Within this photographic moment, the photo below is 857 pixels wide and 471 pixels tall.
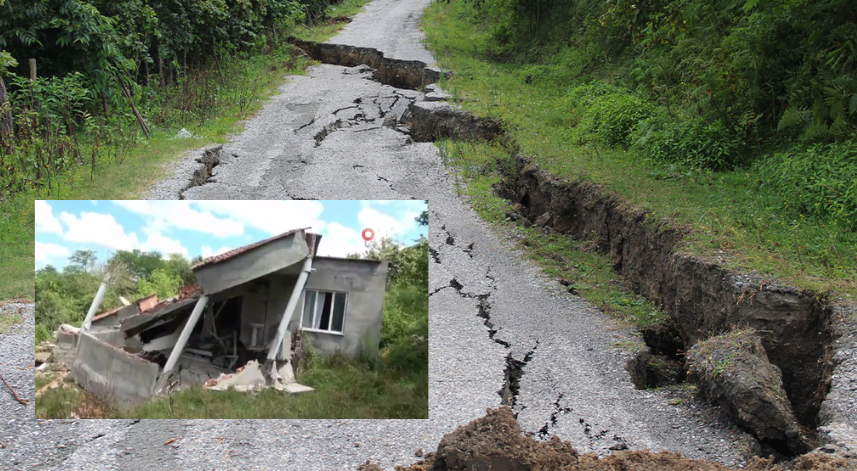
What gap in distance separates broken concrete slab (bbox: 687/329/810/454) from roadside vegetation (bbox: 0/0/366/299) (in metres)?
6.37

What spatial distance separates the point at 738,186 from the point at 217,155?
27.6 ft

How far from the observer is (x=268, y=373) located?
379 centimetres

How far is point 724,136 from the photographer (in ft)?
31.2

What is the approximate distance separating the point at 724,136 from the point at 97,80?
1012cm

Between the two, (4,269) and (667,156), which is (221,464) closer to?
(4,269)

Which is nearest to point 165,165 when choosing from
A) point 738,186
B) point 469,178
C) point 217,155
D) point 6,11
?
point 217,155

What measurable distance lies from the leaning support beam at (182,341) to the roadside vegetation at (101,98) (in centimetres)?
462

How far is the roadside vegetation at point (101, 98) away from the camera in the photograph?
393 inches

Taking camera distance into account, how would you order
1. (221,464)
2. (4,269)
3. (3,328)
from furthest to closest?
(4,269) → (3,328) → (221,464)

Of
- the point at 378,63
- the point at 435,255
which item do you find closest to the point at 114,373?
the point at 435,255

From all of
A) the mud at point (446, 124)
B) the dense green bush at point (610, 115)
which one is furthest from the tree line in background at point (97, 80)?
the dense green bush at point (610, 115)

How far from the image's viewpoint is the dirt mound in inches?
157

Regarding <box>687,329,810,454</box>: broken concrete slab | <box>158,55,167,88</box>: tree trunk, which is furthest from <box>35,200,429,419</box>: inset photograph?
<box>158,55,167,88</box>: tree trunk

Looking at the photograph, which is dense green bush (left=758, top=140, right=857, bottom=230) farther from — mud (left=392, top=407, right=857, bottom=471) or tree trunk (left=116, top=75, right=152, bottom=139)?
tree trunk (left=116, top=75, right=152, bottom=139)
